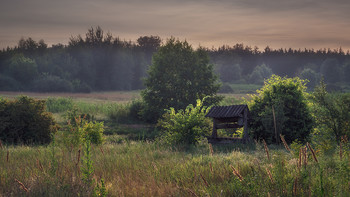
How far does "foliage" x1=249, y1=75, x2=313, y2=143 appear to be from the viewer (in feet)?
55.4

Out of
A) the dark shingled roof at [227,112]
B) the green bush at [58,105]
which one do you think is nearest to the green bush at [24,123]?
the dark shingled roof at [227,112]

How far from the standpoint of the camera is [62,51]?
84.9 m

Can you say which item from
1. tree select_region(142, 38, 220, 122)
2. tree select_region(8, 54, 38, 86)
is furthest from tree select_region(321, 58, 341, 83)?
tree select_region(142, 38, 220, 122)

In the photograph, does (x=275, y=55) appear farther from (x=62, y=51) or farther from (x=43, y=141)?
(x=43, y=141)

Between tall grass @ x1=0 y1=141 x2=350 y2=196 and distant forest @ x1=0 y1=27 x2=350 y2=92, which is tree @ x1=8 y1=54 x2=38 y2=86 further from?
tall grass @ x1=0 y1=141 x2=350 y2=196

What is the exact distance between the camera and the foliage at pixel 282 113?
16875mm

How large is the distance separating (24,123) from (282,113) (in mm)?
Result: 12604

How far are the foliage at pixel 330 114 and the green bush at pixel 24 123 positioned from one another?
13.4 m

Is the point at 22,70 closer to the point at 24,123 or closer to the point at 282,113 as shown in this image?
the point at 24,123

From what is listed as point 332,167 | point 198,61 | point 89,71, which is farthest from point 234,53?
point 332,167

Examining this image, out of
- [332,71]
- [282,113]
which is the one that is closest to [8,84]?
[282,113]

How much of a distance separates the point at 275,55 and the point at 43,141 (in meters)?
145

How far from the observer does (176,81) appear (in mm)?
30547

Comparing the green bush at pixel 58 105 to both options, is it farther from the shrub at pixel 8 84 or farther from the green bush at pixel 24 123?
the shrub at pixel 8 84
